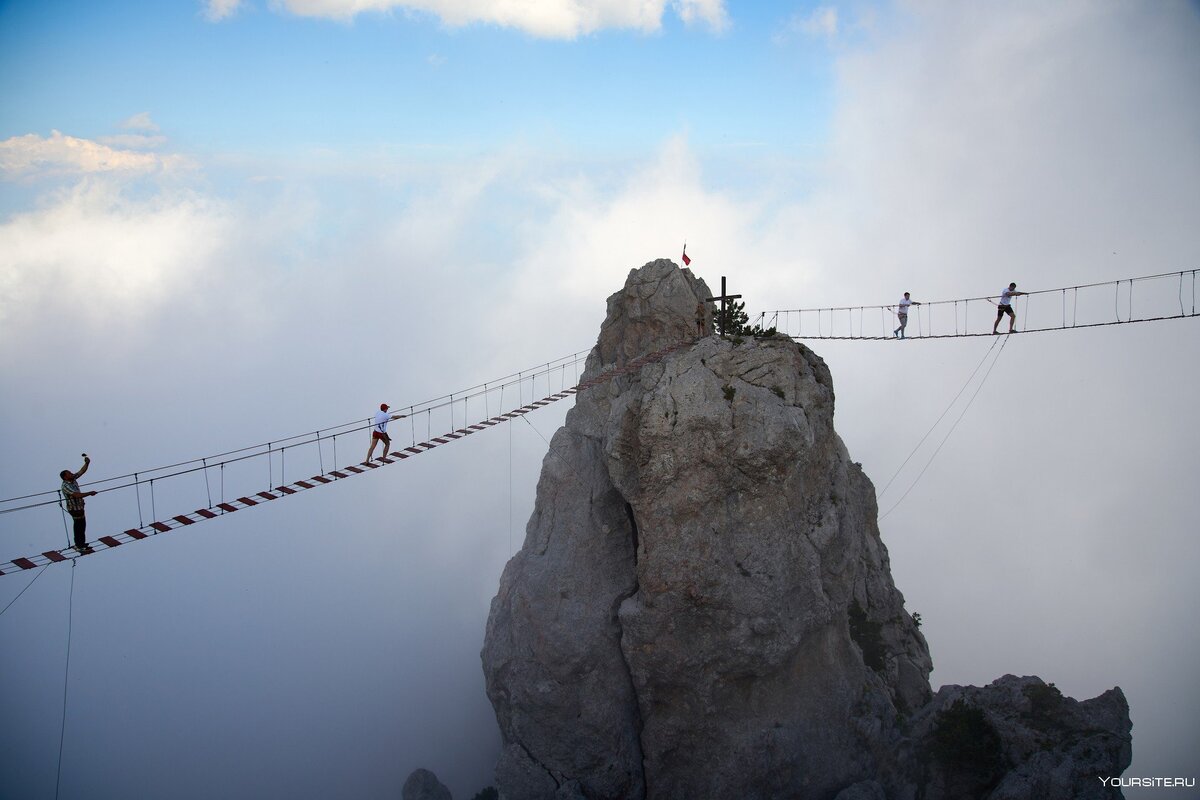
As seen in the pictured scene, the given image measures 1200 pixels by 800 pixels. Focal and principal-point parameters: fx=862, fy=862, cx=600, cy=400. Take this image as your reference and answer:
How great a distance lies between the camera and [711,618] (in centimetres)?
2722

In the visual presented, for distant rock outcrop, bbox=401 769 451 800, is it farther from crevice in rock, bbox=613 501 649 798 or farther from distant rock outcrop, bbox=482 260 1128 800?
crevice in rock, bbox=613 501 649 798

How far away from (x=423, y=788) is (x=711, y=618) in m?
20.1

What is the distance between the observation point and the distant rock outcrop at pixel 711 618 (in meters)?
27.2

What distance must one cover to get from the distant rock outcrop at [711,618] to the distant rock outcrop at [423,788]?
9.73m

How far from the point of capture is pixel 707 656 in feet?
89.4

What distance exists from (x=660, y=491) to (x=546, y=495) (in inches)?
279

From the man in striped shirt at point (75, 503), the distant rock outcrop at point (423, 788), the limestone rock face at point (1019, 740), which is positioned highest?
the man in striped shirt at point (75, 503)

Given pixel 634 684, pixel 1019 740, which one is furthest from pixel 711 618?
pixel 1019 740

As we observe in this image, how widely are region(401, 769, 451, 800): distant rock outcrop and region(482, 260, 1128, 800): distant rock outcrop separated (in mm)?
9735

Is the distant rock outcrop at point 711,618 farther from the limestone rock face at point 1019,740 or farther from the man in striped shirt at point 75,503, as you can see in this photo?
the man in striped shirt at point 75,503

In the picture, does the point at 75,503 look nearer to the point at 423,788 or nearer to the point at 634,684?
the point at 634,684

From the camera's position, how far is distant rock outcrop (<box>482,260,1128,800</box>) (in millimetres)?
27156

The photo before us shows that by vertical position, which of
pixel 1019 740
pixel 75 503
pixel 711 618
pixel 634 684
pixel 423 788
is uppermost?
pixel 75 503

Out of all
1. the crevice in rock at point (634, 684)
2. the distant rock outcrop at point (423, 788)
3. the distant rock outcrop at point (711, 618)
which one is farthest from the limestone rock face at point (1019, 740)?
the distant rock outcrop at point (423, 788)
